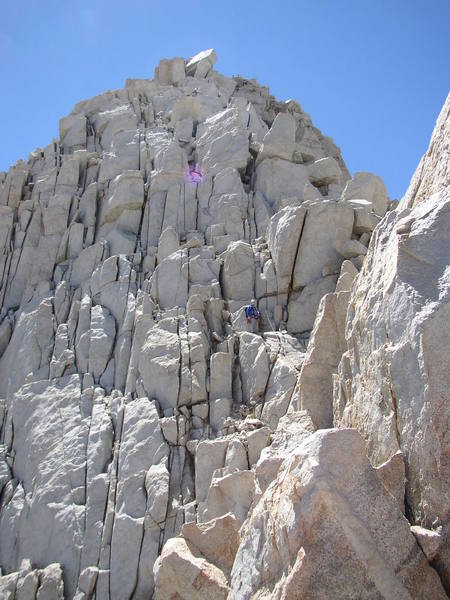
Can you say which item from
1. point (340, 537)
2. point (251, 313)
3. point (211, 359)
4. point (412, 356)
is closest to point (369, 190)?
point (251, 313)

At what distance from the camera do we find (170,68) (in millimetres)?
64125

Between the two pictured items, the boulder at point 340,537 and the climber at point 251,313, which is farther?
the climber at point 251,313

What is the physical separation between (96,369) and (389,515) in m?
26.5

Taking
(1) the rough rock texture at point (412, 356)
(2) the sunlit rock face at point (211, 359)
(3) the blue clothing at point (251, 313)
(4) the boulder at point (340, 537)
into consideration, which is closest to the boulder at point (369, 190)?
(2) the sunlit rock face at point (211, 359)

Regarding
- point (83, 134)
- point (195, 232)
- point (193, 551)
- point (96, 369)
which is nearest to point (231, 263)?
point (195, 232)

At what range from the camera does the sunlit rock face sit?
10.6m

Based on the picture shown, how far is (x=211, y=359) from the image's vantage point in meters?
30.2

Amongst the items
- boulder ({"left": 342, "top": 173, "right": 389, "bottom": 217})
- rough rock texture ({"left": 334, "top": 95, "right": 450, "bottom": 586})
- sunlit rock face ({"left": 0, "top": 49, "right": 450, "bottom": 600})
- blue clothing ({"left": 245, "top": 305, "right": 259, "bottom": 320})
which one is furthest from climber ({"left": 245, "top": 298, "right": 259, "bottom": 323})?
rough rock texture ({"left": 334, "top": 95, "right": 450, "bottom": 586})

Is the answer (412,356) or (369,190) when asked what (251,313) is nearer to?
(369,190)

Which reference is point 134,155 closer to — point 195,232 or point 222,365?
point 195,232

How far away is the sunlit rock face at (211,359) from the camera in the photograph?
10.6 meters

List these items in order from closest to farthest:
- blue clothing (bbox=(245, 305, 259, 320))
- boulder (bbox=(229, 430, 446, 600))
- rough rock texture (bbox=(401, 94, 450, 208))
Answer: boulder (bbox=(229, 430, 446, 600)), rough rock texture (bbox=(401, 94, 450, 208)), blue clothing (bbox=(245, 305, 259, 320))

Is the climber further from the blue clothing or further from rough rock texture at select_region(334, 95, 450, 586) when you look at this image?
rough rock texture at select_region(334, 95, 450, 586)

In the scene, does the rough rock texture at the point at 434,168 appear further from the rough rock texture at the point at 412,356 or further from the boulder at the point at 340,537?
the boulder at the point at 340,537
